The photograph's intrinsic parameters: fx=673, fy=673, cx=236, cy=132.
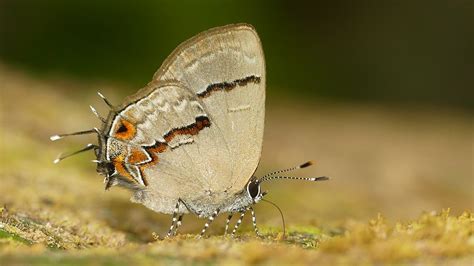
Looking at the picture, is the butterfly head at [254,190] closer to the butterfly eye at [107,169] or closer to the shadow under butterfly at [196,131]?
the shadow under butterfly at [196,131]

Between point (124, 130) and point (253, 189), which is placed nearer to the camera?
point (124, 130)

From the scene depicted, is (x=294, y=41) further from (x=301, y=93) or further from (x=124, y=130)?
(x=124, y=130)

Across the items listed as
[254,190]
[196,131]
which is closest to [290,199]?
[254,190]

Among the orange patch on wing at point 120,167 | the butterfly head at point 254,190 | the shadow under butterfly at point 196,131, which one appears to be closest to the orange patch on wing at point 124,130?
the shadow under butterfly at point 196,131

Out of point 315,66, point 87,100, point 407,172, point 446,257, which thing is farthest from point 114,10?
point 446,257

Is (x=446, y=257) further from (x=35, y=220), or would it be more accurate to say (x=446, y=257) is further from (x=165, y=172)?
(x=35, y=220)

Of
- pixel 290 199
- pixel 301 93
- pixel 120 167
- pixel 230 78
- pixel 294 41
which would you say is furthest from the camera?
pixel 301 93

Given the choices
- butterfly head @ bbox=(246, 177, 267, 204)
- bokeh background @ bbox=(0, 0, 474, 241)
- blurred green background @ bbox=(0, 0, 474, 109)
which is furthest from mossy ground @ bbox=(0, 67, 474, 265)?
blurred green background @ bbox=(0, 0, 474, 109)

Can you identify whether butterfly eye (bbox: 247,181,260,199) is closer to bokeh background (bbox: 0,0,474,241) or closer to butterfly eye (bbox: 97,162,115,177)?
bokeh background (bbox: 0,0,474,241)
